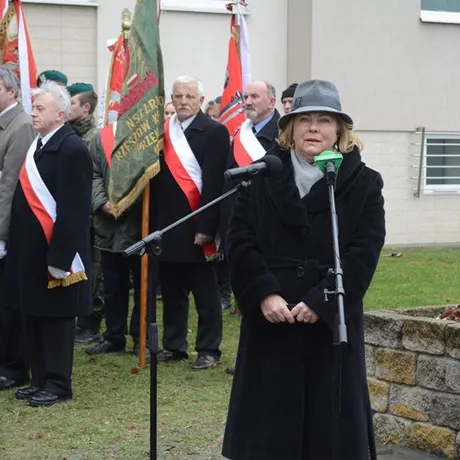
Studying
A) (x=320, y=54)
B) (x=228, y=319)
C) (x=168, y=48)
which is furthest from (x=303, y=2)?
(x=228, y=319)

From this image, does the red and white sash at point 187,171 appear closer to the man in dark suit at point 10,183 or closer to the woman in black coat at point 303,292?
the man in dark suit at point 10,183

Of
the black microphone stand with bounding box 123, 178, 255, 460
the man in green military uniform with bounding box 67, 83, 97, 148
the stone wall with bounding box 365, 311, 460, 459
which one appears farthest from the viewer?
the man in green military uniform with bounding box 67, 83, 97, 148


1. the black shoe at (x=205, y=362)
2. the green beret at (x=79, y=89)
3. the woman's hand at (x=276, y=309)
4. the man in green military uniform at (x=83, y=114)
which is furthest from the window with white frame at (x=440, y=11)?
the woman's hand at (x=276, y=309)

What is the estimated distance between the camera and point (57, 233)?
7.46 metres

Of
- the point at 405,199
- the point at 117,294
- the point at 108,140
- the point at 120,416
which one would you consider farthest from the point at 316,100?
the point at 405,199

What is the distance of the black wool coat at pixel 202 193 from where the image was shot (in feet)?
29.1

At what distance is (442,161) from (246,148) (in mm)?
10902

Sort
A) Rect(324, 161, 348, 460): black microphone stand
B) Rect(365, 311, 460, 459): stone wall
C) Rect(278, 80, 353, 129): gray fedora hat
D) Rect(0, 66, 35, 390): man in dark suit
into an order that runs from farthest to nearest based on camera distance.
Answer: Rect(0, 66, 35, 390): man in dark suit < Rect(365, 311, 460, 459): stone wall < Rect(278, 80, 353, 129): gray fedora hat < Rect(324, 161, 348, 460): black microphone stand

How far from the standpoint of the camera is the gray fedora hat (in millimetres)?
5047

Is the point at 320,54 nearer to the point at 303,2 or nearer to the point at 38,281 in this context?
the point at 303,2

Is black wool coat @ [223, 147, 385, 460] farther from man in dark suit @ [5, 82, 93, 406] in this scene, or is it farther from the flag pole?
the flag pole

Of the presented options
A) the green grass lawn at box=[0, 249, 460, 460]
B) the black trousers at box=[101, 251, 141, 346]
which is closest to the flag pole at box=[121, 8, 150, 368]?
the green grass lawn at box=[0, 249, 460, 460]

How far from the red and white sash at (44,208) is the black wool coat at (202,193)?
1.32 m

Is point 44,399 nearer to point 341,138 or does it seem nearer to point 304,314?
point 304,314
